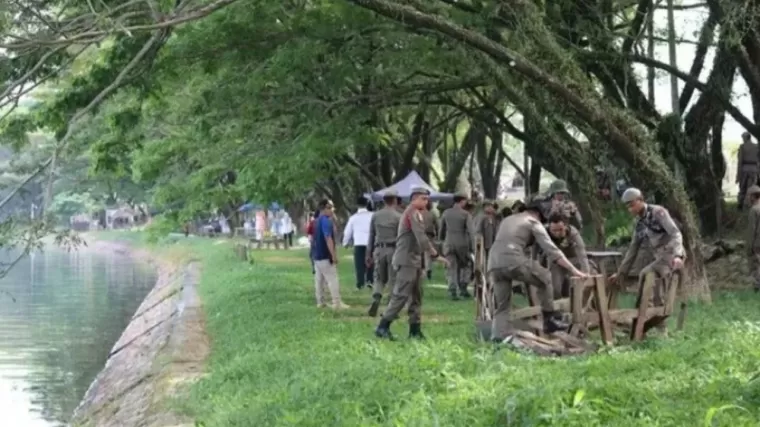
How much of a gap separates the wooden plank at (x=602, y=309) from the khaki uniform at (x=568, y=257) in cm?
123

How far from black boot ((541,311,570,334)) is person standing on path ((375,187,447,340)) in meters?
1.76

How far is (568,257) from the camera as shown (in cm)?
1348

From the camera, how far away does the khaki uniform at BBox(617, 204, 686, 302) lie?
12552mm

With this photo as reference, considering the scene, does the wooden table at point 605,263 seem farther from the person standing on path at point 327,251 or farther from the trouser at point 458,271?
the person standing on path at point 327,251

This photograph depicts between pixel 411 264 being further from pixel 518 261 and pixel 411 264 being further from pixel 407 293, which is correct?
pixel 518 261

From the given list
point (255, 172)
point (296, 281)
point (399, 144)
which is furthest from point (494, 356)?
point (399, 144)

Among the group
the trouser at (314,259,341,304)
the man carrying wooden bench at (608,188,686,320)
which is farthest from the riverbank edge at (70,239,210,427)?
the man carrying wooden bench at (608,188,686,320)

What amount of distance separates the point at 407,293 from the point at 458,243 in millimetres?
6336

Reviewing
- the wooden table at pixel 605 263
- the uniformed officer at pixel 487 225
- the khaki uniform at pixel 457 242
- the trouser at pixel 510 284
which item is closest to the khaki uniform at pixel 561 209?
the wooden table at pixel 605 263

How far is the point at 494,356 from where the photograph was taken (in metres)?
11.0

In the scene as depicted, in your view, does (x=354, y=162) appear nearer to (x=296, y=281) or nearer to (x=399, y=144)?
(x=399, y=144)

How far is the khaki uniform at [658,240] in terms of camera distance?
12.6m

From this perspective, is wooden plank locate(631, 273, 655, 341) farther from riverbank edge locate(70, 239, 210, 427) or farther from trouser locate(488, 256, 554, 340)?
riverbank edge locate(70, 239, 210, 427)

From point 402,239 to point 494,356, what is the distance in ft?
9.67
